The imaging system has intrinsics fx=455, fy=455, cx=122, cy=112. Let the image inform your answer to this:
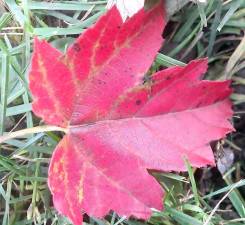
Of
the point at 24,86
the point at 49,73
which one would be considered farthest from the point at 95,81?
the point at 24,86

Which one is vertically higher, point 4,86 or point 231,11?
point 231,11

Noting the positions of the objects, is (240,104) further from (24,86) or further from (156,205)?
(24,86)

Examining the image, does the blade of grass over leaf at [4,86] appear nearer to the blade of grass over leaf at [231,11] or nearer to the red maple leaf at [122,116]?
the red maple leaf at [122,116]

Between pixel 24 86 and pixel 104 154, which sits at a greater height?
pixel 24 86

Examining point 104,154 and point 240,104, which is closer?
point 104,154

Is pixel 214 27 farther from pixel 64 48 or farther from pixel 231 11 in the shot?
pixel 64 48

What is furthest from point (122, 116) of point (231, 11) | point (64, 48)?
point (231, 11)

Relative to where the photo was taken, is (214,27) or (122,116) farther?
(214,27)
